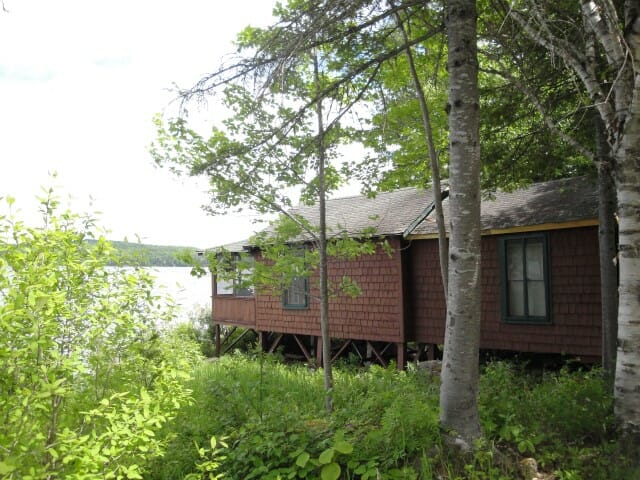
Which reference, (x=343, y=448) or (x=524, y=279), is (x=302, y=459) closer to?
(x=343, y=448)

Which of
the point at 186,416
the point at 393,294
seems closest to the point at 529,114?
the point at 393,294

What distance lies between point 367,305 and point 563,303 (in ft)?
16.0

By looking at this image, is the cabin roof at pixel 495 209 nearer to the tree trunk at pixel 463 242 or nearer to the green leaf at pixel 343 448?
the tree trunk at pixel 463 242

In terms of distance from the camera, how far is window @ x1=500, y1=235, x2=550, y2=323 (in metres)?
11.1

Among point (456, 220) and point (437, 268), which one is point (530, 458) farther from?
point (437, 268)

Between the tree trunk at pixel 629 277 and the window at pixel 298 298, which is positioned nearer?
the tree trunk at pixel 629 277

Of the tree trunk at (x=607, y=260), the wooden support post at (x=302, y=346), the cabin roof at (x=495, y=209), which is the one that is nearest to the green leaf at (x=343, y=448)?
the cabin roof at (x=495, y=209)

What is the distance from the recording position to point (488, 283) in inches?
469

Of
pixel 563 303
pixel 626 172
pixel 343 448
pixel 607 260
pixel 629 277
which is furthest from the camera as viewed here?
pixel 563 303

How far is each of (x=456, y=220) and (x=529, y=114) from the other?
5083 millimetres

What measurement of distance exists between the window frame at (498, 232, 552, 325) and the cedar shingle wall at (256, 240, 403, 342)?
2.53m

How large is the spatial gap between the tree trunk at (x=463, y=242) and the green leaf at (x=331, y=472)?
3.94 feet

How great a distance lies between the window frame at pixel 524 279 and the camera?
1098cm

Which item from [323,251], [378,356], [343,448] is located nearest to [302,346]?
[378,356]
